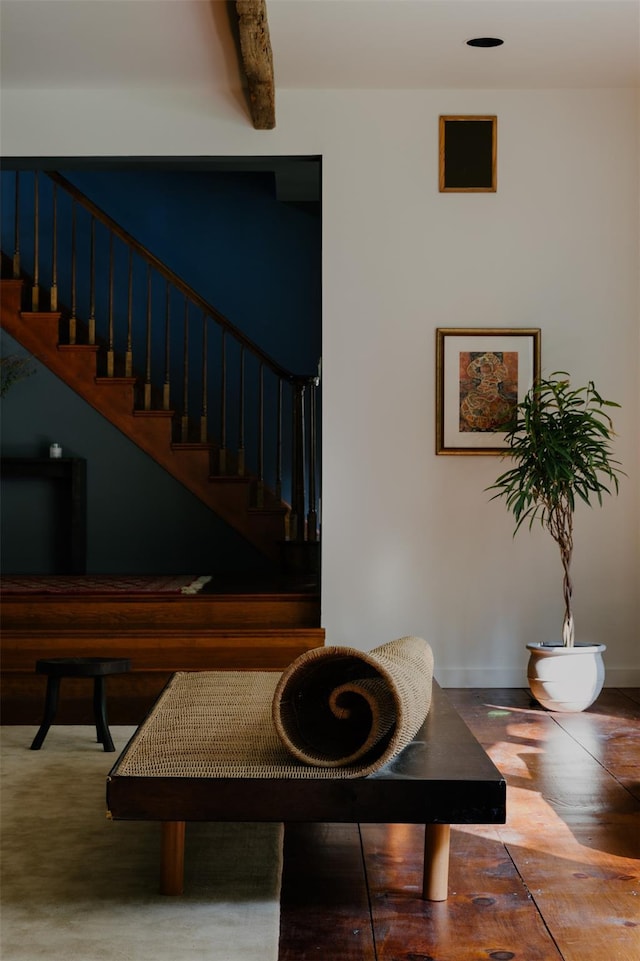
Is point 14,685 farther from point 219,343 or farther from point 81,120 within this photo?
point 219,343

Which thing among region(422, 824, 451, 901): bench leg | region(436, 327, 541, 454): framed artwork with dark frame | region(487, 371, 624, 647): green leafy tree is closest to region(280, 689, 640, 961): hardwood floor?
region(422, 824, 451, 901): bench leg

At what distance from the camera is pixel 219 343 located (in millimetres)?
8438

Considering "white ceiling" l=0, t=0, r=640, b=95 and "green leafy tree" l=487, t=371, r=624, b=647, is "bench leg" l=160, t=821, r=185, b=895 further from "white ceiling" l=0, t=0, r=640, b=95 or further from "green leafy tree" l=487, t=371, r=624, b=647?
"white ceiling" l=0, t=0, r=640, b=95

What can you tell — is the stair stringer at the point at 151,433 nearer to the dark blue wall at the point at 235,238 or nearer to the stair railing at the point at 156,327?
the stair railing at the point at 156,327

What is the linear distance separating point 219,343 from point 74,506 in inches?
72.3

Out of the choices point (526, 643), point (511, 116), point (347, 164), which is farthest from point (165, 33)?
point (526, 643)

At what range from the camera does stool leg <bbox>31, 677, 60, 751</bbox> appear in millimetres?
4340

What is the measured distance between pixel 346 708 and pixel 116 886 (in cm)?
81

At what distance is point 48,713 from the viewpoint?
172 inches

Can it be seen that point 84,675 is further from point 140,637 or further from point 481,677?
point 481,677

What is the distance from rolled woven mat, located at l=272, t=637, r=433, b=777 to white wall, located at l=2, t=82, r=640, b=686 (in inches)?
120

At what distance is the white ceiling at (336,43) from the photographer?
4695mm

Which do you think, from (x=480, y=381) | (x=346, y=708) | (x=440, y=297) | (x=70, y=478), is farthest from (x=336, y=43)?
(x=70, y=478)

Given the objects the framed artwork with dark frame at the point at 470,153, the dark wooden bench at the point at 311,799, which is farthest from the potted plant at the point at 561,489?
the dark wooden bench at the point at 311,799
